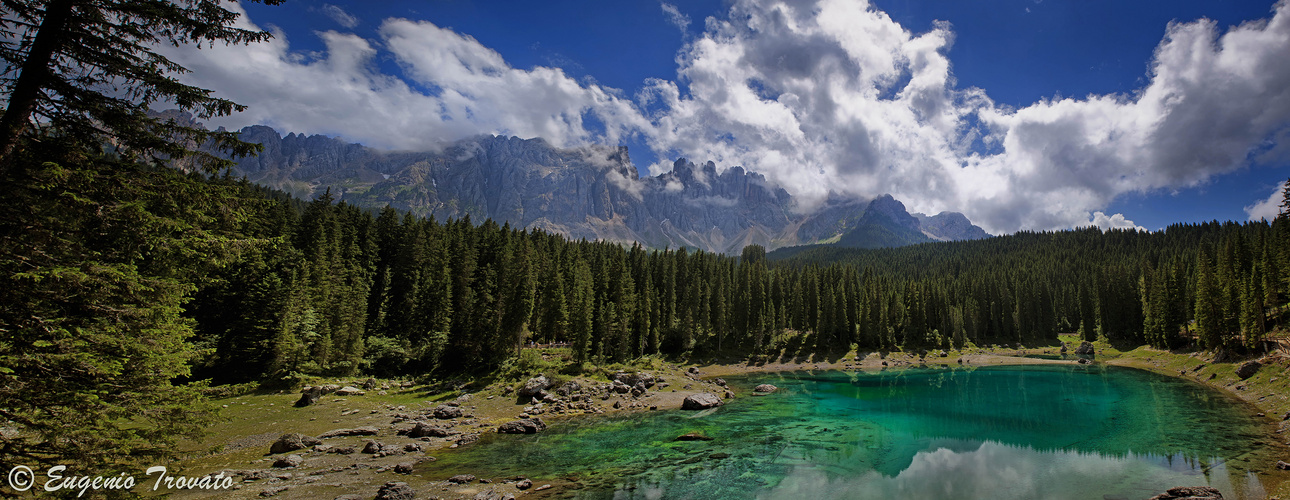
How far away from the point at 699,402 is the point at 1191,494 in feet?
101

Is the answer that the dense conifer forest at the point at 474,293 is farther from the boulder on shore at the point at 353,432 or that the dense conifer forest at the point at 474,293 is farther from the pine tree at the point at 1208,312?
the boulder on shore at the point at 353,432

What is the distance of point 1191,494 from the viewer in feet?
65.8

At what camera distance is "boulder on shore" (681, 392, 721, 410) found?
4450 centimetres

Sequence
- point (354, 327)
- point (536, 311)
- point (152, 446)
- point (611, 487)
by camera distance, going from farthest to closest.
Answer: point (536, 311), point (354, 327), point (611, 487), point (152, 446)

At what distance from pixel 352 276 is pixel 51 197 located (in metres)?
57.9

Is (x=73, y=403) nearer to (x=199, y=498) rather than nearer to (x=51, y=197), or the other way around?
(x=51, y=197)

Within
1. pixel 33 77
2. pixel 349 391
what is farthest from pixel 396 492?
pixel 349 391

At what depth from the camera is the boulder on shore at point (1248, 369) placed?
1870 inches

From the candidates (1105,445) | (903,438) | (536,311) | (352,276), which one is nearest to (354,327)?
(352,276)

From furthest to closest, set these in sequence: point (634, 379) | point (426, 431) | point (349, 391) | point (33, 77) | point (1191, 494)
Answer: point (634, 379) < point (349, 391) < point (426, 431) < point (1191, 494) < point (33, 77)

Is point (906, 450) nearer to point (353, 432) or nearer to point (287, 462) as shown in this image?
point (353, 432)

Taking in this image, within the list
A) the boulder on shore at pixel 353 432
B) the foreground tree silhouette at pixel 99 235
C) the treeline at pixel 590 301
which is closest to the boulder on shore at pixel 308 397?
the treeline at pixel 590 301

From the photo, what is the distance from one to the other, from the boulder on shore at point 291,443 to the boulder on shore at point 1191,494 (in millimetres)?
40472

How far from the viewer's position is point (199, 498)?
17.5 m
